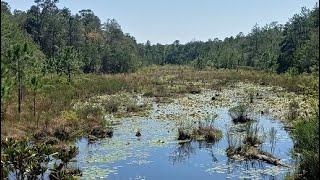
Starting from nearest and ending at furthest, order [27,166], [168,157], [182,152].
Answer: [27,166] → [168,157] → [182,152]

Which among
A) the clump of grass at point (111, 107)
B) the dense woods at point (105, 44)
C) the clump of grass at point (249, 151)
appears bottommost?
the clump of grass at point (249, 151)

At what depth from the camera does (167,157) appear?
78.0 ft

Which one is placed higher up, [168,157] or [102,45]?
[102,45]

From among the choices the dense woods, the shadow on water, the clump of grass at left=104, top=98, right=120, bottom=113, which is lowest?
the shadow on water

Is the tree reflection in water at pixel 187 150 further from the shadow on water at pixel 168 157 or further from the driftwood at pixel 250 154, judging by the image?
the driftwood at pixel 250 154

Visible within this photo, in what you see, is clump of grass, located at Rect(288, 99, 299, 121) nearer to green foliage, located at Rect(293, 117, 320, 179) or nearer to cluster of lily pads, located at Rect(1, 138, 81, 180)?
green foliage, located at Rect(293, 117, 320, 179)

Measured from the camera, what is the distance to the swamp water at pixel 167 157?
67.0 ft

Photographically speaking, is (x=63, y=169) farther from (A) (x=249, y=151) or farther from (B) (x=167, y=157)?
(A) (x=249, y=151)

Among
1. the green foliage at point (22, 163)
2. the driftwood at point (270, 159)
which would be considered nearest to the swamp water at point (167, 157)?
the driftwood at point (270, 159)

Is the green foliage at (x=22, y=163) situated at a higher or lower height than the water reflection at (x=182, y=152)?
higher

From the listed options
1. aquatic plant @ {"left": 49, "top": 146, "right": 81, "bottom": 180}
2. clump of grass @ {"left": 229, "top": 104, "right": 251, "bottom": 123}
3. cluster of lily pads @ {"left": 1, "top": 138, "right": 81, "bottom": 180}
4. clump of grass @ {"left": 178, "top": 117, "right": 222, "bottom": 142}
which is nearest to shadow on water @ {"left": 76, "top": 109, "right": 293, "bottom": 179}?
clump of grass @ {"left": 178, "top": 117, "right": 222, "bottom": 142}

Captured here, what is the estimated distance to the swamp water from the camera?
67.0 ft

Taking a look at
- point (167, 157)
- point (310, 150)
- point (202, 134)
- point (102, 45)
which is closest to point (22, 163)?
point (167, 157)

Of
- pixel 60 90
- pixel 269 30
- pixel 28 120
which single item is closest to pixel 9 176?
pixel 28 120
